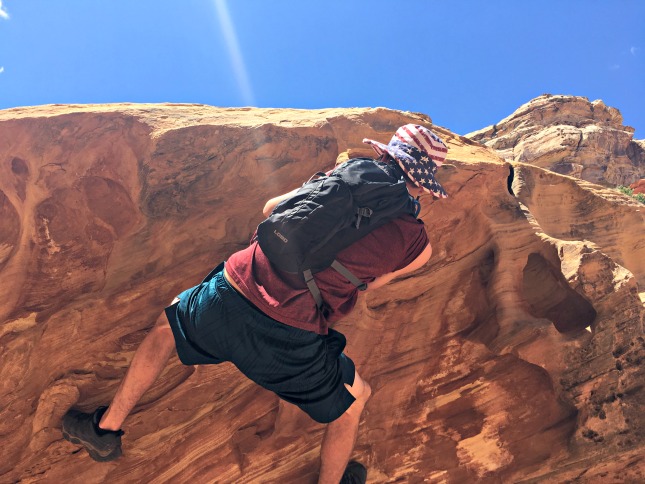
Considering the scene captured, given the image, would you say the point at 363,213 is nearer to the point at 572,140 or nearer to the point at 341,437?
the point at 341,437

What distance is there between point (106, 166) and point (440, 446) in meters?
4.66

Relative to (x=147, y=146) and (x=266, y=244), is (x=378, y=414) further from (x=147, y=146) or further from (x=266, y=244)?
(x=147, y=146)

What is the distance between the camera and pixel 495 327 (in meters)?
4.97

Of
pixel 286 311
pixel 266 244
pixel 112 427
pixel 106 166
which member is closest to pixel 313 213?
pixel 266 244

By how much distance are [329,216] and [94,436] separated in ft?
9.14

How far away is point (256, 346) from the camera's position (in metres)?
2.87

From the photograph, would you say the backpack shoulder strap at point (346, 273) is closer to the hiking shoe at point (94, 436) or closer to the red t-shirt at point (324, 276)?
the red t-shirt at point (324, 276)

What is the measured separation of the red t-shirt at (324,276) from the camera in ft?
8.95

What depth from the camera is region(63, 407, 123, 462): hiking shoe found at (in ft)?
11.9

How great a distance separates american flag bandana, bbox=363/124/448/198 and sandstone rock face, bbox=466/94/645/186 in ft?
76.9

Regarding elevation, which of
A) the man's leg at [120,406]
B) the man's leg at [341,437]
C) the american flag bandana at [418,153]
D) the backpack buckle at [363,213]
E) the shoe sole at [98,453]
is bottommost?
the man's leg at [341,437]

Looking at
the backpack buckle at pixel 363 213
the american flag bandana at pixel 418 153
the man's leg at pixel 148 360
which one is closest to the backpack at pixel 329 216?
the backpack buckle at pixel 363 213

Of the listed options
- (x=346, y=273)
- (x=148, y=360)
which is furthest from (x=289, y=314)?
(x=148, y=360)

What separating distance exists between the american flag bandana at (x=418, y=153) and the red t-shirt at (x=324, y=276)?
0.31 meters
